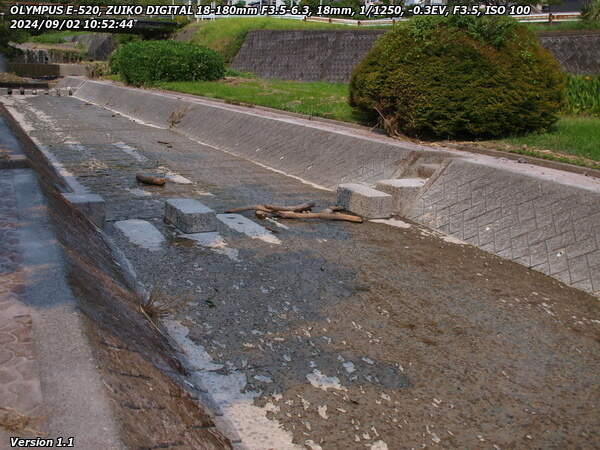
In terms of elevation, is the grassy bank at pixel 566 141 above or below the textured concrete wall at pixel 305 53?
below

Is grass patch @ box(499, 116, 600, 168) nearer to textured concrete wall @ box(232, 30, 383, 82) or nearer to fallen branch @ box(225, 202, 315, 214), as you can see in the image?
fallen branch @ box(225, 202, 315, 214)

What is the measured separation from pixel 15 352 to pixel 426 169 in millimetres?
7270

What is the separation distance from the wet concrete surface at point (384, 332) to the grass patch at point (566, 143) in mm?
2804

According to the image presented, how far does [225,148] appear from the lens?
14.1 m

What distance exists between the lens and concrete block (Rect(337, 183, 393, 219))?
7.98 meters

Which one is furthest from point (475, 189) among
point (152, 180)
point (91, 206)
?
point (152, 180)

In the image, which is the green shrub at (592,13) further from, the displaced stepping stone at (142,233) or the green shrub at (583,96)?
the displaced stepping stone at (142,233)

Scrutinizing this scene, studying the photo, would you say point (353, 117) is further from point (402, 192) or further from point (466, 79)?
point (402, 192)

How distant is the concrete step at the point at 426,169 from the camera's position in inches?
350

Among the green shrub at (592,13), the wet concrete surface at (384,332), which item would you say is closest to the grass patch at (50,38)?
the green shrub at (592,13)

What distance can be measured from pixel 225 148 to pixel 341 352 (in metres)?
10.4

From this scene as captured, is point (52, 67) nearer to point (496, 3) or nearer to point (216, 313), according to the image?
point (496, 3)

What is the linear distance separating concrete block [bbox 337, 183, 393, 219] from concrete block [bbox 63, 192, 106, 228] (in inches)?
128

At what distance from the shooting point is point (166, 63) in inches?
1083
